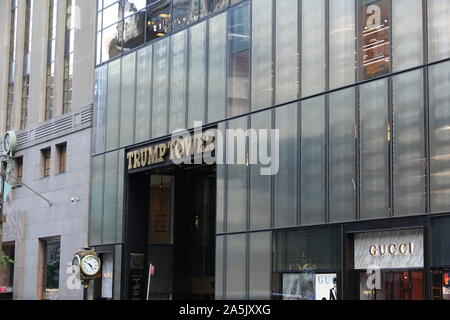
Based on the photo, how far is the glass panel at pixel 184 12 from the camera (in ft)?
103

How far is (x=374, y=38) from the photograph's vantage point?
2269cm

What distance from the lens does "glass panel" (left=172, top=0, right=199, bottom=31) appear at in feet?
103

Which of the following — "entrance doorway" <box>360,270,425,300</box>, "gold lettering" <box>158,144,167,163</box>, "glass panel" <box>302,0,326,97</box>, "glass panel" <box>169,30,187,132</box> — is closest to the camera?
"entrance doorway" <box>360,270,425,300</box>

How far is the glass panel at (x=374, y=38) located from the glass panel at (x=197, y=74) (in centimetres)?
Result: 855

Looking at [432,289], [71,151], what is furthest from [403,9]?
[71,151]

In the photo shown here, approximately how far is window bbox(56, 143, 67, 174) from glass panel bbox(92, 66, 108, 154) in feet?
13.3

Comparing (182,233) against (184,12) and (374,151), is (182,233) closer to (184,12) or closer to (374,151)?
(184,12)

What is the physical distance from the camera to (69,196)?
3934 cm

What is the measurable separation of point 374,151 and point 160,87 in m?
13.1

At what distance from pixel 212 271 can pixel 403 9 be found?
17956mm

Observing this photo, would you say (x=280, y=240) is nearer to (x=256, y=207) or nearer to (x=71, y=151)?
(x=256, y=207)

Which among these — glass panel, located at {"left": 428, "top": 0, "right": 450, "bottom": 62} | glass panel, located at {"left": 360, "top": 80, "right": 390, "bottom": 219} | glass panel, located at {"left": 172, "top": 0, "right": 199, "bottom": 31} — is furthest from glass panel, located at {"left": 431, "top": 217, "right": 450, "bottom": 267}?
glass panel, located at {"left": 172, "top": 0, "right": 199, "bottom": 31}

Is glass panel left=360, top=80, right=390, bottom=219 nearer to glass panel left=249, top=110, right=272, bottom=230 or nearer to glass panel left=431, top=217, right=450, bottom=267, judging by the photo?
glass panel left=431, top=217, right=450, bottom=267

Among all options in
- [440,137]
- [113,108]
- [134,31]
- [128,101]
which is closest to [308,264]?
[440,137]
